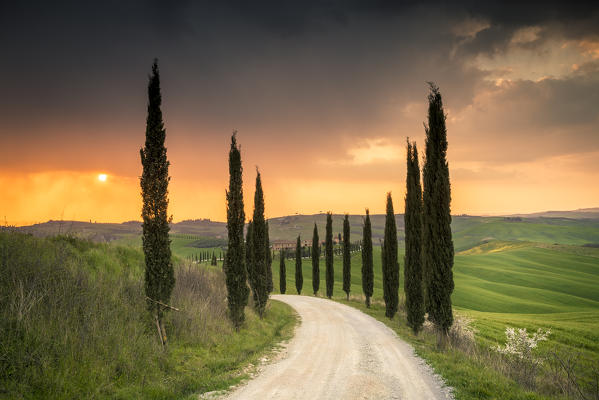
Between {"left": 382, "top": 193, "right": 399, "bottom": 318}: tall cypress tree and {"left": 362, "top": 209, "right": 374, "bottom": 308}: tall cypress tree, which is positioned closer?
{"left": 382, "top": 193, "right": 399, "bottom": 318}: tall cypress tree

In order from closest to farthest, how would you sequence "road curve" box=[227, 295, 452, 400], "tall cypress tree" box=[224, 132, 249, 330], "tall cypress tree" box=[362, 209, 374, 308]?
"road curve" box=[227, 295, 452, 400] → "tall cypress tree" box=[224, 132, 249, 330] → "tall cypress tree" box=[362, 209, 374, 308]

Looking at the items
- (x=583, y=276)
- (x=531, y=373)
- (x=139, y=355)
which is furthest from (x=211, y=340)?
(x=583, y=276)

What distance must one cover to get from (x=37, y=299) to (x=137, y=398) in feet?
12.6

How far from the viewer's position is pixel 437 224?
615 inches

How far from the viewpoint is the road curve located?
793 cm

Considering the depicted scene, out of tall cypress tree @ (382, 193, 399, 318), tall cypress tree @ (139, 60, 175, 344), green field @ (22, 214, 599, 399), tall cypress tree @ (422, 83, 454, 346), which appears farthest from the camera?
tall cypress tree @ (382, 193, 399, 318)

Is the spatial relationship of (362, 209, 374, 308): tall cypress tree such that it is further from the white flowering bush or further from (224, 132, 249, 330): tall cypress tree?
(224, 132, 249, 330): tall cypress tree

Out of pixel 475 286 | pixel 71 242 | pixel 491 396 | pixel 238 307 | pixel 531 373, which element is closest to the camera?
pixel 491 396

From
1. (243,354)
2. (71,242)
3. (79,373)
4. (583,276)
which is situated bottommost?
(583,276)

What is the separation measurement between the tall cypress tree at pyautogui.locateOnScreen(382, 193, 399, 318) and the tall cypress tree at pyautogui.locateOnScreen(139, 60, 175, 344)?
64.8ft

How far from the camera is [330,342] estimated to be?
46.8 feet

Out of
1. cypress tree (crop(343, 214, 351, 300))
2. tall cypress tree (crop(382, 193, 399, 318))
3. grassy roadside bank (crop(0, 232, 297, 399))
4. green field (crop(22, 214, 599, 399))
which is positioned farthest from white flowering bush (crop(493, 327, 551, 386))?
cypress tree (crop(343, 214, 351, 300))

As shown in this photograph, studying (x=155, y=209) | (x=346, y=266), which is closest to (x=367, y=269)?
(x=346, y=266)

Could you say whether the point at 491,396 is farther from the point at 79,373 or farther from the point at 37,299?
the point at 37,299
